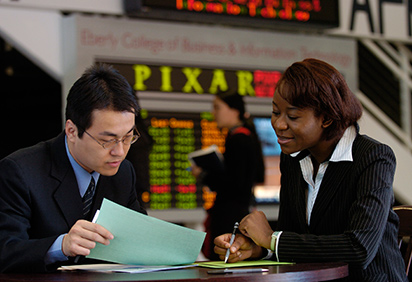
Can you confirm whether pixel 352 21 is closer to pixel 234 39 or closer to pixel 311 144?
pixel 234 39

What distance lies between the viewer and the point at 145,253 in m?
1.70

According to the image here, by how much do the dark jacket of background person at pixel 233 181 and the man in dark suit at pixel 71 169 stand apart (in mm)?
1844

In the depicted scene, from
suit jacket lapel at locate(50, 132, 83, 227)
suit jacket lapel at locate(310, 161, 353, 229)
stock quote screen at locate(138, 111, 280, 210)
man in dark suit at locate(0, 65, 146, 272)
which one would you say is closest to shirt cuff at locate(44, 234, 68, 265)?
man in dark suit at locate(0, 65, 146, 272)


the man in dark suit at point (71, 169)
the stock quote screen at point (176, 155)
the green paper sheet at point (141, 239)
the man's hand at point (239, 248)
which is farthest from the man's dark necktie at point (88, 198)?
the stock quote screen at point (176, 155)

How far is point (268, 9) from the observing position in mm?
4941

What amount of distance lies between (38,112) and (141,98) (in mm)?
1195

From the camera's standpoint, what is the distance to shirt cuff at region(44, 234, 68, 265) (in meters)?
Answer: 1.65

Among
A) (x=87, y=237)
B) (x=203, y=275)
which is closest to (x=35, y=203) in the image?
(x=87, y=237)

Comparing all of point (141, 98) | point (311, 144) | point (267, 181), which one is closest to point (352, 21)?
point (267, 181)

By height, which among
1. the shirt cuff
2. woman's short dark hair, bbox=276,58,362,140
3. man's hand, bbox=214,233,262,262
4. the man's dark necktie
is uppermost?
woman's short dark hair, bbox=276,58,362,140

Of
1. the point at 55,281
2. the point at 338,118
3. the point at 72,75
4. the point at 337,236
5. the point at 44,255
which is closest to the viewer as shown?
the point at 55,281

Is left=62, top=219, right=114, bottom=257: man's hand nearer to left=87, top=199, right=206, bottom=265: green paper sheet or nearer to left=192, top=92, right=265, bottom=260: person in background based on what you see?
left=87, top=199, right=206, bottom=265: green paper sheet

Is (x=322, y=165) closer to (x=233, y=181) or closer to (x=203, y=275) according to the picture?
(x=203, y=275)

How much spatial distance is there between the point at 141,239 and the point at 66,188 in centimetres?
36
